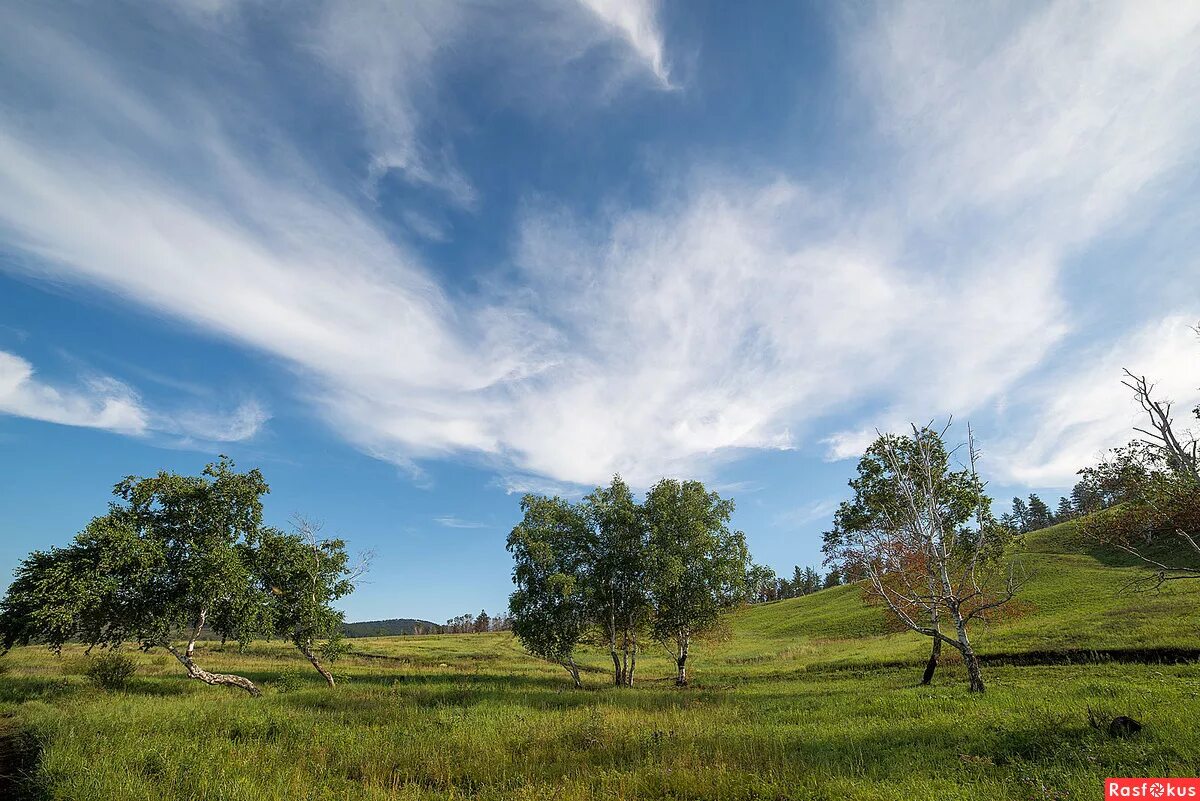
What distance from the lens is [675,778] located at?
34.5 ft

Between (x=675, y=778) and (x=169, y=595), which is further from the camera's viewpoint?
(x=169, y=595)

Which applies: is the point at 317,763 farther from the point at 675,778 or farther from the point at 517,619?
the point at 517,619

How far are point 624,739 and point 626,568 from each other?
72.6 ft

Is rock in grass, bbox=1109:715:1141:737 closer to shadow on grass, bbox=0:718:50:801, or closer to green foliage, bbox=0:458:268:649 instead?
shadow on grass, bbox=0:718:50:801

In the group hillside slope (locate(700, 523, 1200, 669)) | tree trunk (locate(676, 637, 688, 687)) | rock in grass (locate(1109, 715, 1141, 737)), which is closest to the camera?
rock in grass (locate(1109, 715, 1141, 737))

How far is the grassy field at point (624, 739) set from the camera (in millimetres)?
10125

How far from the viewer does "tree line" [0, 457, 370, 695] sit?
26.3 metres

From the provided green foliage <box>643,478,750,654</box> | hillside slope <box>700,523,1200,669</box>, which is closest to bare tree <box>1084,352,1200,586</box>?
hillside slope <box>700,523,1200,669</box>

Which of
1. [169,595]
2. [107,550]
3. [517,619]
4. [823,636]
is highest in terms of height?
[107,550]

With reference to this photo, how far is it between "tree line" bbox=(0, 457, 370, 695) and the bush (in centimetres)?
100

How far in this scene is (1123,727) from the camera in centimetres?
1150

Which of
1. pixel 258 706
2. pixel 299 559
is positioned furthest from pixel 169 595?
pixel 258 706

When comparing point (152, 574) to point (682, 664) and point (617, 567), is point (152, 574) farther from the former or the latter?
point (682, 664)

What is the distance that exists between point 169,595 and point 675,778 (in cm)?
3220
